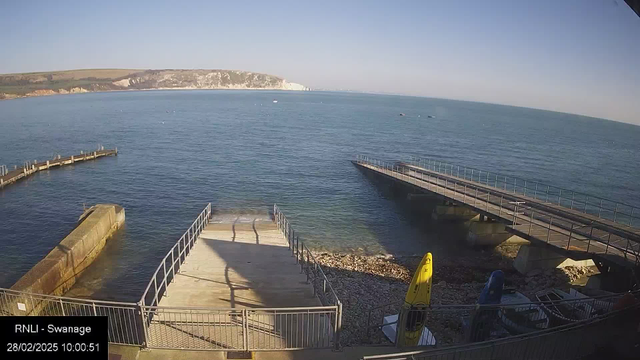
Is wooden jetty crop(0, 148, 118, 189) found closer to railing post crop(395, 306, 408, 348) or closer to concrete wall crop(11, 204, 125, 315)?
concrete wall crop(11, 204, 125, 315)

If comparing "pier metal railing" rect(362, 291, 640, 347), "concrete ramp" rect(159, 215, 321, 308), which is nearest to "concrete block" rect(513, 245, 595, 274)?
"pier metal railing" rect(362, 291, 640, 347)

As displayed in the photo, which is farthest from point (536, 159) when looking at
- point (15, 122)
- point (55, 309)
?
point (15, 122)

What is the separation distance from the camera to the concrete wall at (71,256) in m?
16.9

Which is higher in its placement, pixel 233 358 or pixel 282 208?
pixel 233 358

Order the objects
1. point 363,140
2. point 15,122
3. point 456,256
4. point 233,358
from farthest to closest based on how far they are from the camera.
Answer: point 15,122 < point 363,140 < point 456,256 < point 233,358

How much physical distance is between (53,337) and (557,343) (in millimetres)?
8874

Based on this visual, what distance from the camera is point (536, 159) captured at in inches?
2549

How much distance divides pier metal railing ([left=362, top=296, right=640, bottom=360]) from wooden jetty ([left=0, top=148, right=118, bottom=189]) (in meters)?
44.0

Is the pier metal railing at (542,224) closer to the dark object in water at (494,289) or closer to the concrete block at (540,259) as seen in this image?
the concrete block at (540,259)

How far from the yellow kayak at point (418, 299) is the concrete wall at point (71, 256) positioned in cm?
1268

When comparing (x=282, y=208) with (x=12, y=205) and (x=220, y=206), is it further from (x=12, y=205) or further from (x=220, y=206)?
(x=12, y=205)

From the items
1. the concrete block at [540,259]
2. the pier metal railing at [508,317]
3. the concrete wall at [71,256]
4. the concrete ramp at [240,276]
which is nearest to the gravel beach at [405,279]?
the concrete block at [540,259]

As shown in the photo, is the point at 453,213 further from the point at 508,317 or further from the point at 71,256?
the point at 71,256

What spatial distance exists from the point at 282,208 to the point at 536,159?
50.1 meters
